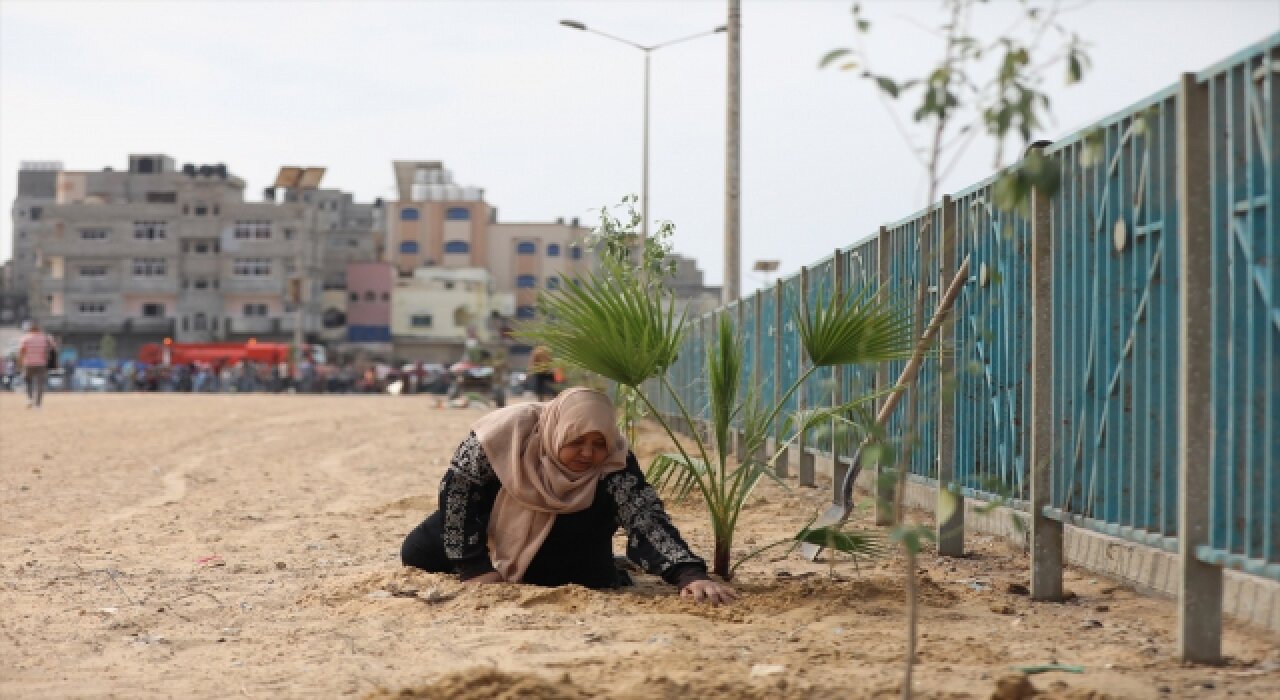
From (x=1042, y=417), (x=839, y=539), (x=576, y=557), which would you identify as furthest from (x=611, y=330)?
(x=1042, y=417)

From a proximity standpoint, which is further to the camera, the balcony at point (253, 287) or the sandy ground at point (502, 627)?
the balcony at point (253, 287)

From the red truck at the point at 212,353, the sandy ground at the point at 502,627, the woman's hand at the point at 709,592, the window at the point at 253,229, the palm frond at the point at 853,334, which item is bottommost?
the sandy ground at the point at 502,627

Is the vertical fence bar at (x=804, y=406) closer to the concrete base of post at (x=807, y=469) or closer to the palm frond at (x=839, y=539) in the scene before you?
the concrete base of post at (x=807, y=469)

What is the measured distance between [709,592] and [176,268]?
265 ft

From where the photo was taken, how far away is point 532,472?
614 centimetres

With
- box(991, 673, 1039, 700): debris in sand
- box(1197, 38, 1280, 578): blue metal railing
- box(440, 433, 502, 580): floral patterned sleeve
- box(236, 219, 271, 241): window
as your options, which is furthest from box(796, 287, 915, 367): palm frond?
box(236, 219, 271, 241): window

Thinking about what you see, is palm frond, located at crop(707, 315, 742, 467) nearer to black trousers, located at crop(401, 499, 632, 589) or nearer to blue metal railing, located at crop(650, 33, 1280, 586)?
black trousers, located at crop(401, 499, 632, 589)

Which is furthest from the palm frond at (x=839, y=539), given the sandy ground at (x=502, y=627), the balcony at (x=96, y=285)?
the balcony at (x=96, y=285)

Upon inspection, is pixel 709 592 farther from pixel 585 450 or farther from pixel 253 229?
pixel 253 229

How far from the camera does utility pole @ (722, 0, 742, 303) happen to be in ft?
67.1

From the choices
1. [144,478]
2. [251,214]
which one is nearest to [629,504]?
[144,478]

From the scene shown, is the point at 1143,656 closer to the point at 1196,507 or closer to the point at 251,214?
the point at 1196,507

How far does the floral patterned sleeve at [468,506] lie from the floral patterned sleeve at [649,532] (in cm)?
48

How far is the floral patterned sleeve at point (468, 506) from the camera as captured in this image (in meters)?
6.20
